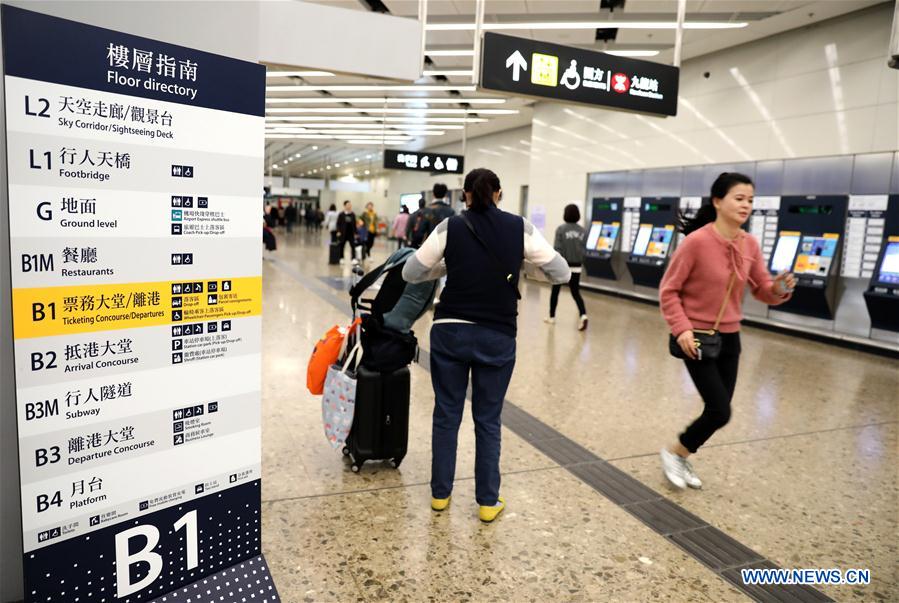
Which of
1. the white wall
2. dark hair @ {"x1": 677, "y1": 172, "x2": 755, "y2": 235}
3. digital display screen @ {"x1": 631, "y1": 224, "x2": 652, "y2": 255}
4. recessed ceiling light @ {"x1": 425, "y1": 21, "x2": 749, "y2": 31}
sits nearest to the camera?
dark hair @ {"x1": 677, "y1": 172, "x2": 755, "y2": 235}

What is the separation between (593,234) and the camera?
40.1ft

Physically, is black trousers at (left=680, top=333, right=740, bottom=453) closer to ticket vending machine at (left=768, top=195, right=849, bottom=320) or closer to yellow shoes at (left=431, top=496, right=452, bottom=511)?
yellow shoes at (left=431, top=496, right=452, bottom=511)

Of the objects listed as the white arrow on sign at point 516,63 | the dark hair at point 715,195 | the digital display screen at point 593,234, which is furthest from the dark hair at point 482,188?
the digital display screen at point 593,234

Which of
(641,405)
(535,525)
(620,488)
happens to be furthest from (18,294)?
(641,405)

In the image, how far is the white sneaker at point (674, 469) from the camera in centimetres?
312

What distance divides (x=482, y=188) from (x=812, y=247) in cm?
723

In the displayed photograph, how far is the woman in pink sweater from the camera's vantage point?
2.86 metres

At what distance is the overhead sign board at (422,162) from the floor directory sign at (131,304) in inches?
491

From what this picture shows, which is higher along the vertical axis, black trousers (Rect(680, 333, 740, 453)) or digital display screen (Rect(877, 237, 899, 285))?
digital display screen (Rect(877, 237, 899, 285))

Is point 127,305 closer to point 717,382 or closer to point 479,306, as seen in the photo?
point 479,306

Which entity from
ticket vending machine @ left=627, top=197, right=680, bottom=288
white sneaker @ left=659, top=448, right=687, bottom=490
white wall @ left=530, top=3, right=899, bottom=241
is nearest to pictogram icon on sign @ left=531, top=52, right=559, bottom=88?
white sneaker @ left=659, top=448, right=687, bottom=490

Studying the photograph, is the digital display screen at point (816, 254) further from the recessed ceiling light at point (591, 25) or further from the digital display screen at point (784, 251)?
the recessed ceiling light at point (591, 25)

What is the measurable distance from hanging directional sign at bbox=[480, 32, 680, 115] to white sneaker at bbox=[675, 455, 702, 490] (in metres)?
3.03

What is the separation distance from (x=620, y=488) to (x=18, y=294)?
107 inches
